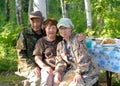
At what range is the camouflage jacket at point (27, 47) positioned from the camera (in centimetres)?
621

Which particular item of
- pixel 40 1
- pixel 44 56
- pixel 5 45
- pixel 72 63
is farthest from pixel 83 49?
pixel 5 45

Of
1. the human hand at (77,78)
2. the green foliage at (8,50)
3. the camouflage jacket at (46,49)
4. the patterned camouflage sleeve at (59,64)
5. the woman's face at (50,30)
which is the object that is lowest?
the green foliage at (8,50)

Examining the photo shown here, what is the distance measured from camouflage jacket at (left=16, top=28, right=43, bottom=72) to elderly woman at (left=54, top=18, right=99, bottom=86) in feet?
2.26

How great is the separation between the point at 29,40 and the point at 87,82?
1423 millimetres

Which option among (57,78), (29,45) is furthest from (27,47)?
(57,78)

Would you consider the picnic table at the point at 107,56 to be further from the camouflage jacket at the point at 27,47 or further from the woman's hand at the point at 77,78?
the camouflage jacket at the point at 27,47

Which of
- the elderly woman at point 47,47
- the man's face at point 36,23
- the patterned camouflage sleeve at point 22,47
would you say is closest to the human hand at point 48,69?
the elderly woman at point 47,47

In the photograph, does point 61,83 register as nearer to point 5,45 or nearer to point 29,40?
point 29,40

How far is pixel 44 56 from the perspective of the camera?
19.8ft

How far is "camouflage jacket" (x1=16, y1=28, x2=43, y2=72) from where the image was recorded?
6207mm

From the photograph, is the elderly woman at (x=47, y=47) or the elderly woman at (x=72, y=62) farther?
the elderly woman at (x=47, y=47)

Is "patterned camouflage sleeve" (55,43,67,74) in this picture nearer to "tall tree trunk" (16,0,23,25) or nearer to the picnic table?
the picnic table

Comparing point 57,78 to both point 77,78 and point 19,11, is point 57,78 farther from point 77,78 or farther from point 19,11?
point 19,11

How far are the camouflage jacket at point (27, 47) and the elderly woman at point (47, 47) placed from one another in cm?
26
